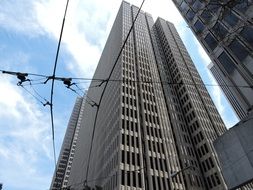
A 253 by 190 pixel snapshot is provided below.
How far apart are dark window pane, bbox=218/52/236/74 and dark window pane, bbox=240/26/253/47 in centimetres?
246

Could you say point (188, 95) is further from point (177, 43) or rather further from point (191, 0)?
point (191, 0)

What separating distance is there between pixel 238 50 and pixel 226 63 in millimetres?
2099

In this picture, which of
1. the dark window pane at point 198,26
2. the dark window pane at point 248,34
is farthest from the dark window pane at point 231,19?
the dark window pane at point 198,26

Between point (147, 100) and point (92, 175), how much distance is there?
2697 cm

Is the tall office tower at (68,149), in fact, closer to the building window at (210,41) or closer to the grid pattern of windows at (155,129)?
the grid pattern of windows at (155,129)

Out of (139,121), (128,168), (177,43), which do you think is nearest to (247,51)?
(128,168)

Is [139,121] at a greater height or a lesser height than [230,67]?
greater

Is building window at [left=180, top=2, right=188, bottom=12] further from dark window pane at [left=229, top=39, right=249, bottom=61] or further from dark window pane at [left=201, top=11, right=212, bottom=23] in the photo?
dark window pane at [left=229, top=39, right=249, bottom=61]

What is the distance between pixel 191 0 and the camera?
2581cm

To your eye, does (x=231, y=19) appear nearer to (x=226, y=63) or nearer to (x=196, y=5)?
(x=226, y=63)

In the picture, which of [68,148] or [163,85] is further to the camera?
[68,148]

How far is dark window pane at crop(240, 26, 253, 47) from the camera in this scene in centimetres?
1638

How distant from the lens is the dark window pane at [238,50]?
669 inches

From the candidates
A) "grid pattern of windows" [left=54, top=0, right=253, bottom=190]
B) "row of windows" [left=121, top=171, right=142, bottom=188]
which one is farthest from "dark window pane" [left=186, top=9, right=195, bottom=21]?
"row of windows" [left=121, top=171, right=142, bottom=188]
